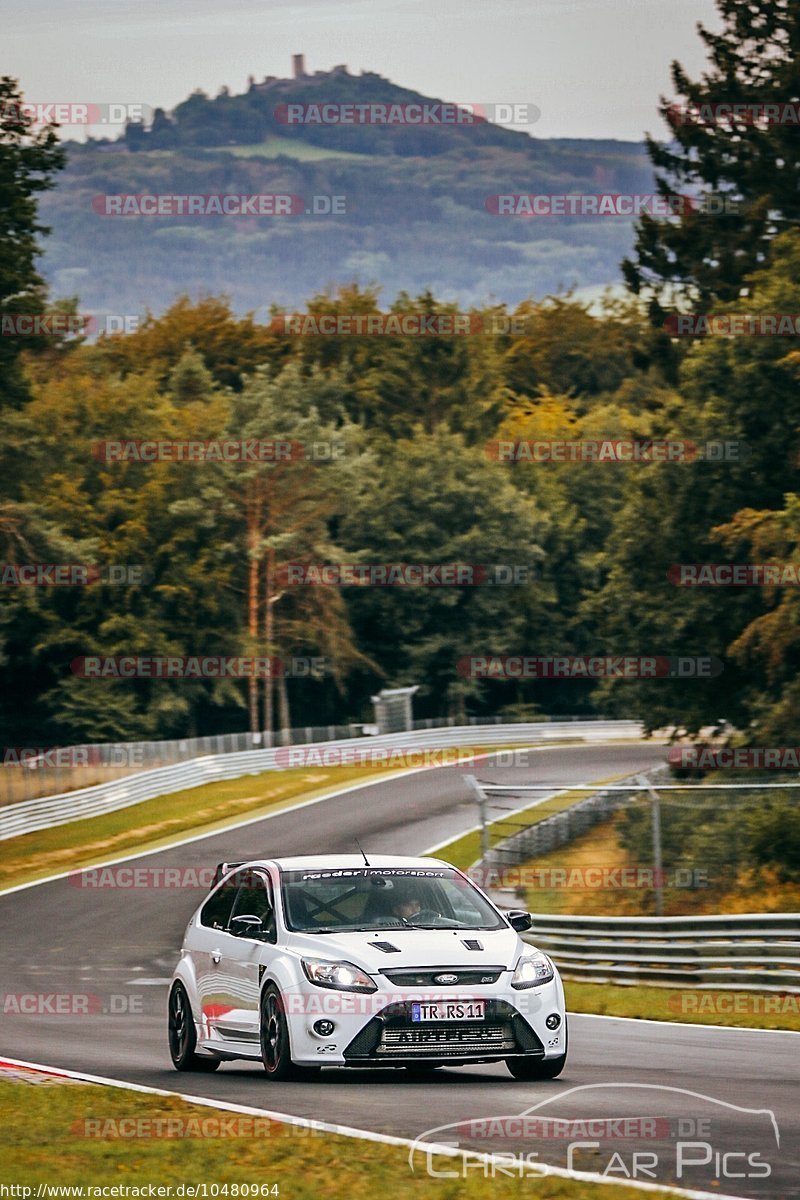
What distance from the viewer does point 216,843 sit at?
145 ft

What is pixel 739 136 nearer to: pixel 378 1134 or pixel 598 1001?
pixel 598 1001

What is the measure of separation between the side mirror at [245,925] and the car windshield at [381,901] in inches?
8.0

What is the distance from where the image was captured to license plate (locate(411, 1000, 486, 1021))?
11.0m

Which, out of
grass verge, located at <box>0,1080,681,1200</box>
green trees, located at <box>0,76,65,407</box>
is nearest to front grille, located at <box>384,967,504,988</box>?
grass verge, located at <box>0,1080,681,1200</box>

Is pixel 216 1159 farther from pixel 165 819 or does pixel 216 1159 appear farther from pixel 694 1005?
pixel 165 819

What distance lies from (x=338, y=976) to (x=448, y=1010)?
674 millimetres

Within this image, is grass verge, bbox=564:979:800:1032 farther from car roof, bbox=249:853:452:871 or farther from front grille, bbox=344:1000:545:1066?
front grille, bbox=344:1000:545:1066

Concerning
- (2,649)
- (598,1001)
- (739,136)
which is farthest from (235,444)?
(598,1001)

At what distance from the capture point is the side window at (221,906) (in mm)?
12961

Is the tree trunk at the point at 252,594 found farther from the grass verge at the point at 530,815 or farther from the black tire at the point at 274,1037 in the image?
the black tire at the point at 274,1037

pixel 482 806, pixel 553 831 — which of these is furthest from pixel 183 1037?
pixel 553 831

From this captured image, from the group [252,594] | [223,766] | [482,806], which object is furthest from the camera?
[252,594]

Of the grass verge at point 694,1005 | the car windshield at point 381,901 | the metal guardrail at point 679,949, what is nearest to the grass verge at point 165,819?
the metal guardrail at point 679,949

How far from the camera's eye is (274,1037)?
37.9ft
